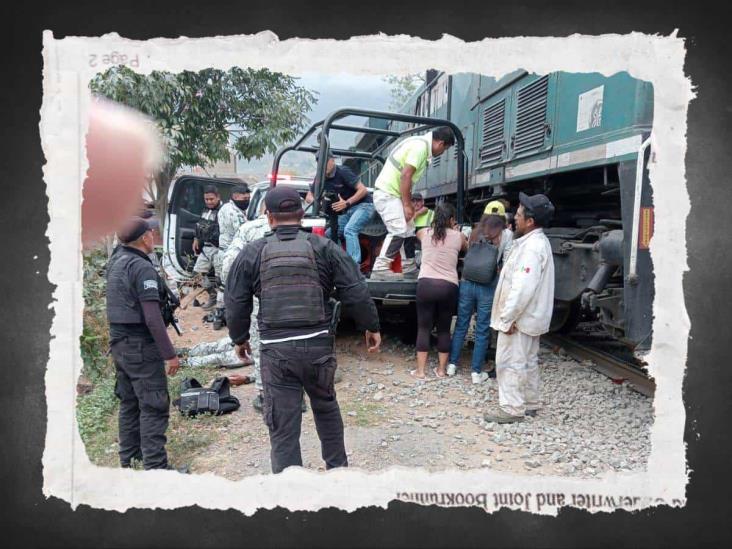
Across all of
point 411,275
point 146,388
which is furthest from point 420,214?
point 146,388

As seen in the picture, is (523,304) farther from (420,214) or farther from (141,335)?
(141,335)

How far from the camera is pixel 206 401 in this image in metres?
3.79

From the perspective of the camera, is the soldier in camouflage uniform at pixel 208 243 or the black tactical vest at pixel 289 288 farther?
the soldier in camouflage uniform at pixel 208 243

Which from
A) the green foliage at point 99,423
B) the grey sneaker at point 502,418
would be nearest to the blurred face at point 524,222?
the grey sneaker at point 502,418

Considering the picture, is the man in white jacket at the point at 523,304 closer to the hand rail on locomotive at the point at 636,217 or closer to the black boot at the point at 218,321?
the hand rail on locomotive at the point at 636,217

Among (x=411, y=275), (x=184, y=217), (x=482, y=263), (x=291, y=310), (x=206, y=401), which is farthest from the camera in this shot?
(x=184, y=217)

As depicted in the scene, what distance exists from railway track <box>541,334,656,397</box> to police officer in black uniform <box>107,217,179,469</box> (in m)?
3.31

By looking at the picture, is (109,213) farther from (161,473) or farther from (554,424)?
(554,424)

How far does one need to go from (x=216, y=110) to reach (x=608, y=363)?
4577 millimetres

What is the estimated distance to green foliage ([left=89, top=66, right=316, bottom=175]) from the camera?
3646 millimetres

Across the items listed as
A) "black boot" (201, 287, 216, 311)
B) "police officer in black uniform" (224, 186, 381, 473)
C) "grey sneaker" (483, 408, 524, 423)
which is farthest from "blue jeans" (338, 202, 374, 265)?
"black boot" (201, 287, 216, 311)

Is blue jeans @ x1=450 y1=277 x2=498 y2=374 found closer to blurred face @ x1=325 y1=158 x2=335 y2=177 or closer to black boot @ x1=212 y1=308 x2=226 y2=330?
blurred face @ x1=325 y1=158 x2=335 y2=177

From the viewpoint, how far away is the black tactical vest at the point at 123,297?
8.66ft

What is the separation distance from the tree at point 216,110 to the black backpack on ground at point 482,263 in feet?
6.43
